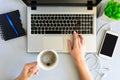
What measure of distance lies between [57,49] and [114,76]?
0.93 feet

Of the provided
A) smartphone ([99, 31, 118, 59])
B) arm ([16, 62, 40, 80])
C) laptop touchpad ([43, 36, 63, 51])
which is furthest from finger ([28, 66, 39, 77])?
smartphone ([99, 31, 118, 59])

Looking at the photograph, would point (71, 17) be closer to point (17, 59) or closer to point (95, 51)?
point (95, 51)

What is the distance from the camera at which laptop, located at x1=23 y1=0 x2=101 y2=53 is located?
109 cm

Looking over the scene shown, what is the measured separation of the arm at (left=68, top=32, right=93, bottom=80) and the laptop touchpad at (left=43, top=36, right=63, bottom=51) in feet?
0.13

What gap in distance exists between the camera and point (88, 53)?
1.10 metres

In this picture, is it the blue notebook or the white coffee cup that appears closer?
the white coffee cup

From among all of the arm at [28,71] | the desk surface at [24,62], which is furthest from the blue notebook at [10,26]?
the arm at [28,71]

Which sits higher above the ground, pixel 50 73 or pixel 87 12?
pixel 87 12

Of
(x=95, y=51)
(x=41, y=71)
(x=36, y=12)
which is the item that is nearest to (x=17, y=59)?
(x=41, y=71)

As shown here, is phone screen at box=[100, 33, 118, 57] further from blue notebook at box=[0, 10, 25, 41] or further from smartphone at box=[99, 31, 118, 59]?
blue notebook at box=[0, 10, 25, 41]

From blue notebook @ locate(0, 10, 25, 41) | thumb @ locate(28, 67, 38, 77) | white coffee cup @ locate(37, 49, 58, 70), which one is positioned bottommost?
thumb @ locate(28, 67, 38, 77)

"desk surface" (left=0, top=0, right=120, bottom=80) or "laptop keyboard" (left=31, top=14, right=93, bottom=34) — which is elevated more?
"laptop keyboard" (left=31, top=14, right=93, bottom=34)

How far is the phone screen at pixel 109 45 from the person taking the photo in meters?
1.10

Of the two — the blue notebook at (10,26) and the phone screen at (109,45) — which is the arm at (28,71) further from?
the phone screen at (109,45)
